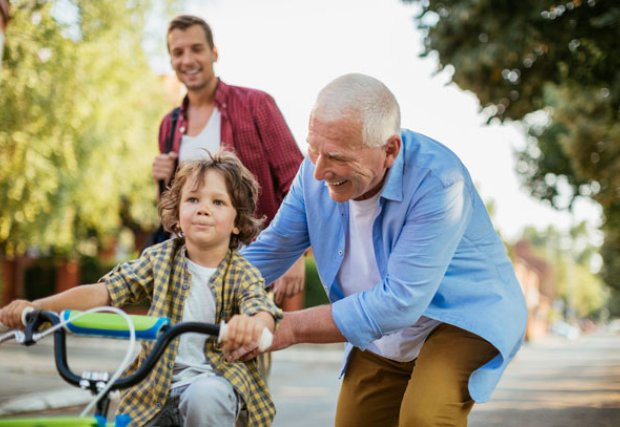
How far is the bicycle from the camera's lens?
2133 millimetres

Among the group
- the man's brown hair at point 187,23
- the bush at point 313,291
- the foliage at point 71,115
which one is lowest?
the bush at point 313,291

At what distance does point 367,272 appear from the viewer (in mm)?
3596

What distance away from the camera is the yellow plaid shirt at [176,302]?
280 cm

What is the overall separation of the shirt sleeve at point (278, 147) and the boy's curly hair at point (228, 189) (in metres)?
1.54

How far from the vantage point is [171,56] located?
490cm

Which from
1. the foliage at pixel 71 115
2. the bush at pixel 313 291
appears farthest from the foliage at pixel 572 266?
the foliage at pixel 71 115

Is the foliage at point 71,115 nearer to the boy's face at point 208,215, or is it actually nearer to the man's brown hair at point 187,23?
the man's brown hair at point 187,23

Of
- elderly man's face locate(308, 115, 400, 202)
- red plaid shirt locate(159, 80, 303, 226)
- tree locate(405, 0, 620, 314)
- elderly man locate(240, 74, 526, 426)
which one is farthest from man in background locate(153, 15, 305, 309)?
tree locate(405, 0, 620, 314)

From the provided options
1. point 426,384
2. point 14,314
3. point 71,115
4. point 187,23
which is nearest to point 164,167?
point 187,23

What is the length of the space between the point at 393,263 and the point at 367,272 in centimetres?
42

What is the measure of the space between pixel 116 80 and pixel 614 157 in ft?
35.6

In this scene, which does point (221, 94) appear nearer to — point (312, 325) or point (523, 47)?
point (312, 325)

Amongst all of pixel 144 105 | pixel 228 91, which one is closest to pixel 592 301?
pixel 144 105

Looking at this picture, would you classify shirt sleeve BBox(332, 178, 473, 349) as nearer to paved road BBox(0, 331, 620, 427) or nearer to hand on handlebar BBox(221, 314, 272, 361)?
hand on handlebar BBox(221, 314, 272, 361)
